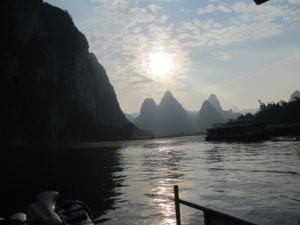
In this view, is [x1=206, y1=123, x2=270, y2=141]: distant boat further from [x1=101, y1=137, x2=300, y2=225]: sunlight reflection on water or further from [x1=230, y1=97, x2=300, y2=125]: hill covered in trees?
[x1=101, y1=137, x2=300, y2=225]: sunlight reflection on water

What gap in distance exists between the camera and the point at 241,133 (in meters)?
116

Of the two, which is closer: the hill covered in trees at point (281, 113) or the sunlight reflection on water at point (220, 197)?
the sunlight reflection on water at point (220, 197)

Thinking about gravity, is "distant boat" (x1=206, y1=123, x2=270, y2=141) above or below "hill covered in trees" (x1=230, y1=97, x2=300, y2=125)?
below

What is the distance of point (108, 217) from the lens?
57.5 ft

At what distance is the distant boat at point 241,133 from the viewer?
107 metres

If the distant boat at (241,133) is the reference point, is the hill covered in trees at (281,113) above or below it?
above

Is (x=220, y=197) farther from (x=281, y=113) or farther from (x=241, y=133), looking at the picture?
(x=281, y=113)

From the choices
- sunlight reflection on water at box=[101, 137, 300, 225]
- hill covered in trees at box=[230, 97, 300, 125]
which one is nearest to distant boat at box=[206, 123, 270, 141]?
hill covered in trees at box=[230, 97, 300, 125]

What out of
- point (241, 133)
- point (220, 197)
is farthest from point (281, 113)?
point (220, 197)

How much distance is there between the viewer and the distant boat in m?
107

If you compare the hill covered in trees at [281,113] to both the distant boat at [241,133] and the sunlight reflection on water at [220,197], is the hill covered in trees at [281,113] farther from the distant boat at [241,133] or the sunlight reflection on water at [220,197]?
the sunlight reflection on water at [220,197]

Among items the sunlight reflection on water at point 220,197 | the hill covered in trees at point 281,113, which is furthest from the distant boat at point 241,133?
the sunlight reflection on water at point 220,197

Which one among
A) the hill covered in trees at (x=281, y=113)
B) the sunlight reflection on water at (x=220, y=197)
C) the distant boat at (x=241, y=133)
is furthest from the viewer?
the hill covered in trees at (x=281, y=113)

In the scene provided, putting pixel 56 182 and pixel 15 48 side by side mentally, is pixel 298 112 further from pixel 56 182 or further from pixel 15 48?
pixel 15 48
